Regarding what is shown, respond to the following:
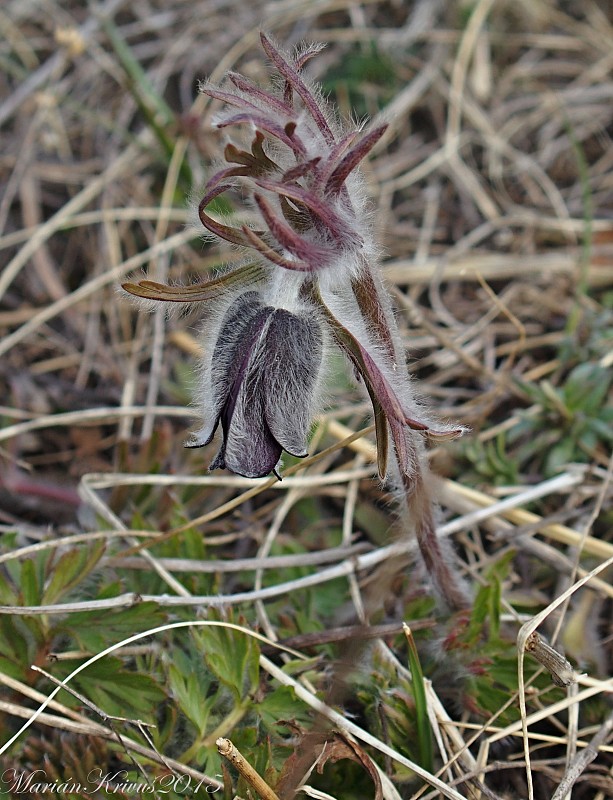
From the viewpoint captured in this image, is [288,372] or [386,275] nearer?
[288,372]

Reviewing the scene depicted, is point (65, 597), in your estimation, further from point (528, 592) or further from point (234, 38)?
point (234, 38)

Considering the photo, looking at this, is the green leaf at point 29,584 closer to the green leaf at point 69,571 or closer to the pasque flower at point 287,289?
the green leaf at point 69,571

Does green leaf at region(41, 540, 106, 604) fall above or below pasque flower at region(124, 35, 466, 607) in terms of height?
below

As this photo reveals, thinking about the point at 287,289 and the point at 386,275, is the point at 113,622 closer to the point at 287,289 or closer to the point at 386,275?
the point at 287,289

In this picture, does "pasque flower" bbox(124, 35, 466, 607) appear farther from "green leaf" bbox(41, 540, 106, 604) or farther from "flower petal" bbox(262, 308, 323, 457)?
"green leaf" bbox(41, 540, 106, 604)

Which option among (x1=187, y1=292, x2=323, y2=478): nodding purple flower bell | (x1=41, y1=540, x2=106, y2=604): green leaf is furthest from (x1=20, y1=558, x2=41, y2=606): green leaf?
(x1=187, y1=292, x2=323, y2=478): nodding purple flower bell

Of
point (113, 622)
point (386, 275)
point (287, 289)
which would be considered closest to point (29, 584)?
point (113, 622)

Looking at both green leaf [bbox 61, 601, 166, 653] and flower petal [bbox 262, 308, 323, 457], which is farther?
green leaf [bbox 61, 601, 166, 653]

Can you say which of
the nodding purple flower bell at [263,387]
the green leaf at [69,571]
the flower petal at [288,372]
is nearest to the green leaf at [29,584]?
the green leaf at [69,571]

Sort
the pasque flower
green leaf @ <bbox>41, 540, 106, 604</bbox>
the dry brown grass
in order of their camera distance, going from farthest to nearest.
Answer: the dry brown grass → green leaf @ <bbox>41, 540, 106, 604</bbox> → the pasque flower
